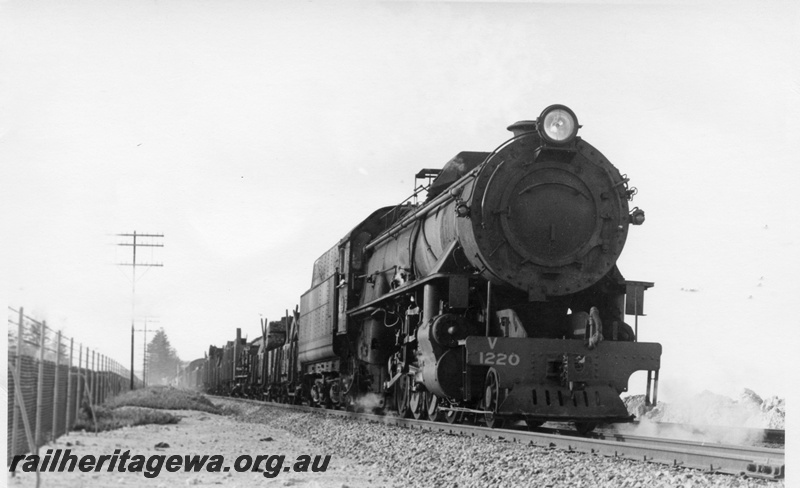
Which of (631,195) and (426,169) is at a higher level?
(426,169)

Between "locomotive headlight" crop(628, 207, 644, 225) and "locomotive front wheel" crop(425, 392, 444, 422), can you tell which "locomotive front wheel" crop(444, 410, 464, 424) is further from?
"locomotive headlight" crop(628, 207, 644, 225)

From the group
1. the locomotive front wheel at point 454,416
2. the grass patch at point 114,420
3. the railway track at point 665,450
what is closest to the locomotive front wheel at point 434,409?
the locomotive front wheel at point 454,416

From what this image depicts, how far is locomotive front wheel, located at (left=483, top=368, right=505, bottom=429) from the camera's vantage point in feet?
31.8

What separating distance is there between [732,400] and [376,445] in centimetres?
733

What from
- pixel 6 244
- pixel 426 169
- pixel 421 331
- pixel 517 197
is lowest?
pixel 421 331

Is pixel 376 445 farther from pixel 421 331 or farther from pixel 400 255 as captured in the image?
pixel 400 255

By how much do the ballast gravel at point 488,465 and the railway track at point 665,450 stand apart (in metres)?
0.14

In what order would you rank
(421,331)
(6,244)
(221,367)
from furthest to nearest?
(221,367)
(421,331)
(6,244)

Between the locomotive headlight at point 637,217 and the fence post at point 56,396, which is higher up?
the locomotive headlight at point 637,217

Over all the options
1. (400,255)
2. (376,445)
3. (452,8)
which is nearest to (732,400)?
(400,255)

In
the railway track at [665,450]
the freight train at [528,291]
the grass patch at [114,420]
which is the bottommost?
the grass patch at [114,420]

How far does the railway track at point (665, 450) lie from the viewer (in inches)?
236

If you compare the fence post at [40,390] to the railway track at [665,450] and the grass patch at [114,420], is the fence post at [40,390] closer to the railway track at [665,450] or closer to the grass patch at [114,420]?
the grass patch at [114,420]

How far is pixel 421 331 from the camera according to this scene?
1091 centimetres
